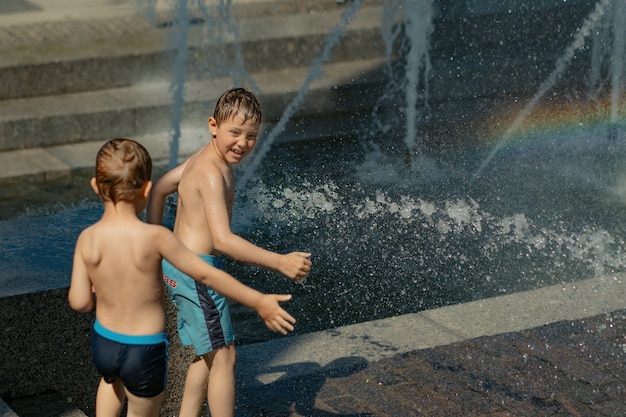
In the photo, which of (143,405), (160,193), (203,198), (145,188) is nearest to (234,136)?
(203,198)

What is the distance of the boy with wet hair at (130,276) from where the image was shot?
11.4 feet

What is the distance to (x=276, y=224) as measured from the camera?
814 cm

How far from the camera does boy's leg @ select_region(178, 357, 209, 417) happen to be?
4156mm

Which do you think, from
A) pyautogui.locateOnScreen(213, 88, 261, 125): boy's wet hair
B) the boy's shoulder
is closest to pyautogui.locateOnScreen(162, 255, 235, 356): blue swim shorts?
the boy's shoulder

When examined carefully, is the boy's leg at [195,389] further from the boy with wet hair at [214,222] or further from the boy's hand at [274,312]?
the boy's hand at [274,312]

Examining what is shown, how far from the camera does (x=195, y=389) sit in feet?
13.6

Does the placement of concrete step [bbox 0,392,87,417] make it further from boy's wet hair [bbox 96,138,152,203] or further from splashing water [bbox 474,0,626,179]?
splashing water [bbox 474,0,626,179]

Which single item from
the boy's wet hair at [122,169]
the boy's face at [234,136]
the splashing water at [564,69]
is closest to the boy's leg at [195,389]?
the boy's face at [234,136]

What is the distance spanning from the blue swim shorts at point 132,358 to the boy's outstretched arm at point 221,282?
29 cm

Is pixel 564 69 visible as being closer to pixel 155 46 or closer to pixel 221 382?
pixel 155 46

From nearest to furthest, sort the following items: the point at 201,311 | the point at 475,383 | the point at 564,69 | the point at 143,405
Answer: the point at 143,405
the point at 201,311
the point at 475,383
the point at 564,69

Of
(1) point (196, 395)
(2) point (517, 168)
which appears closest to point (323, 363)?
(1) point (196, 395)

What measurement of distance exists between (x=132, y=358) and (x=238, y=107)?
3.37ft

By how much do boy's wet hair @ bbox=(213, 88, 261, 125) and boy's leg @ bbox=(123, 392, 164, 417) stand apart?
42.3 inches
